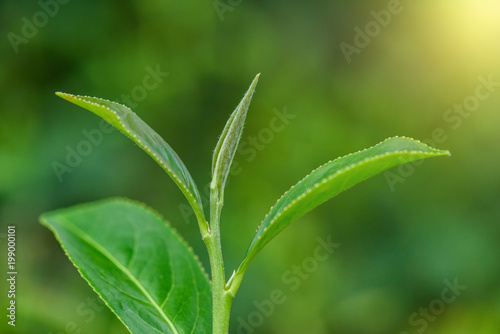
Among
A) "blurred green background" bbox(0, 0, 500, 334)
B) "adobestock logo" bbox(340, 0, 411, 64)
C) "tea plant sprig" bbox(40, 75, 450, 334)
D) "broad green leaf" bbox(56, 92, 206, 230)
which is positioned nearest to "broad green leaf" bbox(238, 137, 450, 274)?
"tea plant sprig" bbox(40, 75, 450, 334)

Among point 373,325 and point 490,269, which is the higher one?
point 373,325

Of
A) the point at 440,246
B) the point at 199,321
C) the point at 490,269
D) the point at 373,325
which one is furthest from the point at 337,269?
the point at 199,321

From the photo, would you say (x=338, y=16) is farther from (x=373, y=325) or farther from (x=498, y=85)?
(x=373, y=325)

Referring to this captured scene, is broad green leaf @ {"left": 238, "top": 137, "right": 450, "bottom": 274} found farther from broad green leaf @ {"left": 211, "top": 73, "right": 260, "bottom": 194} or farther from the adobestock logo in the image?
the adobestock logo

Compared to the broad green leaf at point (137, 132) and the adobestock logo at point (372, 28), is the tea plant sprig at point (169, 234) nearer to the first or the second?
the broad green leaf at point (137, 132)

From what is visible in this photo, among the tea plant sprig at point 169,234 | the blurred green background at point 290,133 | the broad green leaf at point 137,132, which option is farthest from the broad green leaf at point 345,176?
the blurred green background at point 290,133

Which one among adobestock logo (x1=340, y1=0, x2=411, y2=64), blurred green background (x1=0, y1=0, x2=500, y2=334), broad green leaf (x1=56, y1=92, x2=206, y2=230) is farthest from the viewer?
adobestock logo (x1=340, y1=0, x2=411, y2=64)

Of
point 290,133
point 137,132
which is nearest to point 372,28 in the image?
point 290,133
